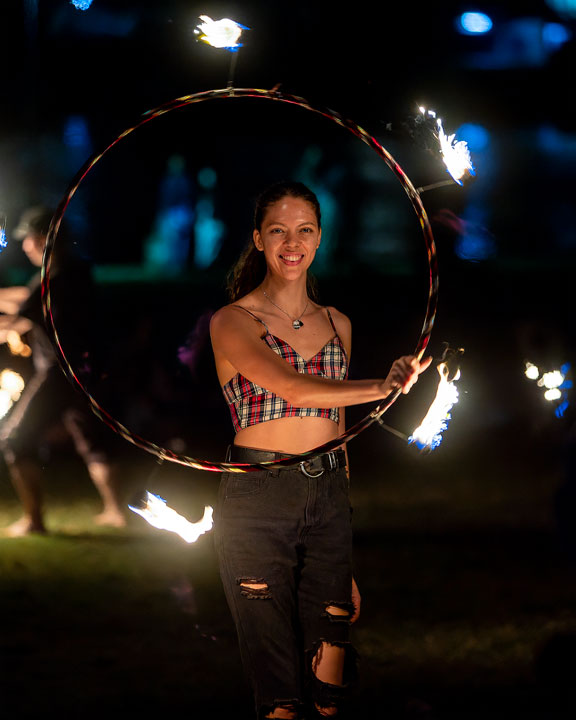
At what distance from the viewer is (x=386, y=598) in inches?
171

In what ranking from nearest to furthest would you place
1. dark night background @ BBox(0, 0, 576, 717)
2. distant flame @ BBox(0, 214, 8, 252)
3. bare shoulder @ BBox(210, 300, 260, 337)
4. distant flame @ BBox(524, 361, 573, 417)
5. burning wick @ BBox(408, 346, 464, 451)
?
bare shoulder @ BBox(210, 300, 260, 337) < burning wick @ BBox(408, 346, 464, 451) < distant flame @ BBox(0, 214, 8, 252) < dark night background @ BBox(0, 0, 576, 717) < distant flame @ BBox(524, 361, 573, 417)

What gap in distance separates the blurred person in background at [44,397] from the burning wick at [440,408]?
1.84 meters

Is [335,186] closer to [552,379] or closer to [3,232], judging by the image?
[552,379]

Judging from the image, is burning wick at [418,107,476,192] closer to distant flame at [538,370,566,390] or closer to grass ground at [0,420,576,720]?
distant flame at [538,370,566,390]

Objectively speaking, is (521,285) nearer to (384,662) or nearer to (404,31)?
(404,31)

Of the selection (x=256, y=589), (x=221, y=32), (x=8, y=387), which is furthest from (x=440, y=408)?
(x=8, y=387)

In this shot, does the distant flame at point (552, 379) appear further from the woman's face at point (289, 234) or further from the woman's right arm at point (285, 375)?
the woman's face at point (289, 234)

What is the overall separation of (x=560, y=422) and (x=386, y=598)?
129 cm

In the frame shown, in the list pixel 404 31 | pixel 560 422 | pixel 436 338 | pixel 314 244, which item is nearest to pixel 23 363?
pixel 314 244

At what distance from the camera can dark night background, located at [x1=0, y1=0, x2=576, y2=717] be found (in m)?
3.93

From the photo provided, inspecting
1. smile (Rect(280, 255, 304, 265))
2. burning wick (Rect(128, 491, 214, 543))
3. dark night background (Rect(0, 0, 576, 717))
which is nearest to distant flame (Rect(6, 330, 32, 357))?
dark night background (Rect(0, 0, 576, 717))

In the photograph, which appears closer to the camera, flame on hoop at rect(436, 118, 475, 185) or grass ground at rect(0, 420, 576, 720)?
flame on hoop at rect(436, 118, 475, 185)

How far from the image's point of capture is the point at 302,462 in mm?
2850

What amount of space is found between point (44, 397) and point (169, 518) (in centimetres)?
120
